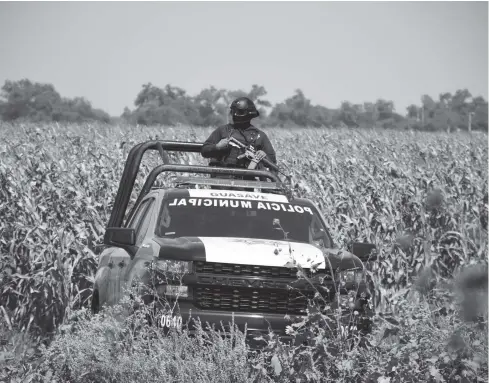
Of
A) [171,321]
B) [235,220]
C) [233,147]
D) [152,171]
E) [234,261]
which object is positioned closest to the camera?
[171,321]

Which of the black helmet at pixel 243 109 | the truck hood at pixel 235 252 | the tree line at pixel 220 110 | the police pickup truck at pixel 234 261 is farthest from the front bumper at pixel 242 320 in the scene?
the tree line at pixel 220 110

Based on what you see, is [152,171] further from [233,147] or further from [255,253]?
[255,253]

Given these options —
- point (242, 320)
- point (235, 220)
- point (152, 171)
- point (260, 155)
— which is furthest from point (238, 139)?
point (242, 320)

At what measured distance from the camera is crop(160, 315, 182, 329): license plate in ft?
24.4

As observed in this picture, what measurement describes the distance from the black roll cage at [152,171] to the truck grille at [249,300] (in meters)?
1.79

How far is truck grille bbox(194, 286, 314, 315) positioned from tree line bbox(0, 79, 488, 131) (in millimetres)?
45689

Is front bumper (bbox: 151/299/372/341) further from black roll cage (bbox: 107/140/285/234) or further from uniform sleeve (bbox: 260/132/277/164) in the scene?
uniform sleeve (bbox: 260/132/277/164)

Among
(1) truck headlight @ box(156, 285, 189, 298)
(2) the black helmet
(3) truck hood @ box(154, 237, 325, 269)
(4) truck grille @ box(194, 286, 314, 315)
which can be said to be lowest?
(4) truck grille @ box(194, 286, 314, 315)

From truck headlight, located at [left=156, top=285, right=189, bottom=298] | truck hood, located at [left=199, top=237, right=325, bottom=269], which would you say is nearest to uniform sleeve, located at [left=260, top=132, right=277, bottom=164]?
truck hood, located at [left=199, top=237, right=325, bottom=269]

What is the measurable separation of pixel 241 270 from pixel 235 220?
3.69 feet

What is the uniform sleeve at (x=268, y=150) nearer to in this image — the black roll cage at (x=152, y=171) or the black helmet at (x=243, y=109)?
the black helmet at (x=243, y=109)

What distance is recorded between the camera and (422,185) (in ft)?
46.7

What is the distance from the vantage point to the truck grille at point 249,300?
304 inches

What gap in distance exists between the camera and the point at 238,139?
1085cm
